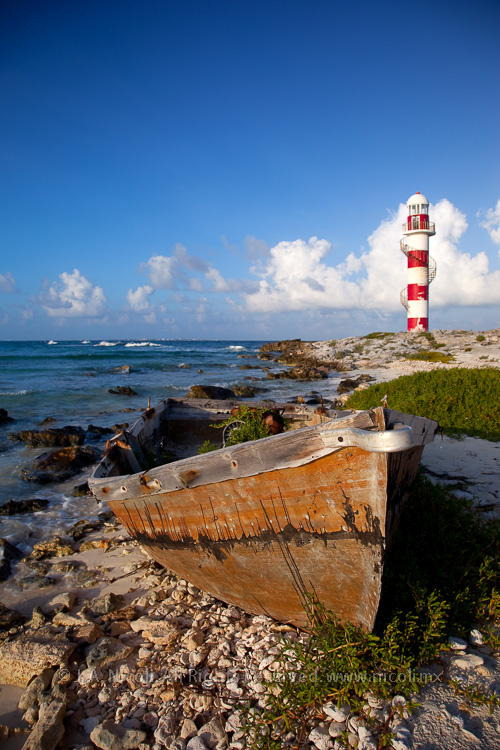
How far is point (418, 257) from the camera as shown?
34.5m

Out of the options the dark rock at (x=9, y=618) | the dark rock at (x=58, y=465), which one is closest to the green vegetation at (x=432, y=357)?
the dark rock at (x=58, y=465)

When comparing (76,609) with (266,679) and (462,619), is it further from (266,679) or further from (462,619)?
(462,619)

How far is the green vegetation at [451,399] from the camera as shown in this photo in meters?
8.50

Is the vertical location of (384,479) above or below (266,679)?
above

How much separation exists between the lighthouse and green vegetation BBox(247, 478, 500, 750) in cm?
3391

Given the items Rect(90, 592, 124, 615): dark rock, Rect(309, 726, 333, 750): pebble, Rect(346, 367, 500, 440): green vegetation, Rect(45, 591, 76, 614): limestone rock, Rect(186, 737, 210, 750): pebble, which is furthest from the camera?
Rect(346, 367, 500, 440): green vegetation

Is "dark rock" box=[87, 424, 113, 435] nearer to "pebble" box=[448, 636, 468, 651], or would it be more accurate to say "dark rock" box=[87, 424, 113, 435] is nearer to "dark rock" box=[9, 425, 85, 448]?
"dark rock" box=[9, 425, 85, 448]

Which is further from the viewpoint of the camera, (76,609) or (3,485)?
(3,485)

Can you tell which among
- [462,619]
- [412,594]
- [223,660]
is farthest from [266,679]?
[462,619]

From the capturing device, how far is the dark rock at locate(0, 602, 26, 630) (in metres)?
4.19

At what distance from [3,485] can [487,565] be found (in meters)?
8.93

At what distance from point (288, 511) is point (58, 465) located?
828 centimetres

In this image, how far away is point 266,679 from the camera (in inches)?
123

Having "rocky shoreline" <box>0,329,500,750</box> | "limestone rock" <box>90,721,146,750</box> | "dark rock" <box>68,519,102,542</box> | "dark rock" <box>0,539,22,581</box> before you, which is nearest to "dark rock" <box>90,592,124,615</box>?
"rocky shoreline" <box>0,329,500,750</box>
